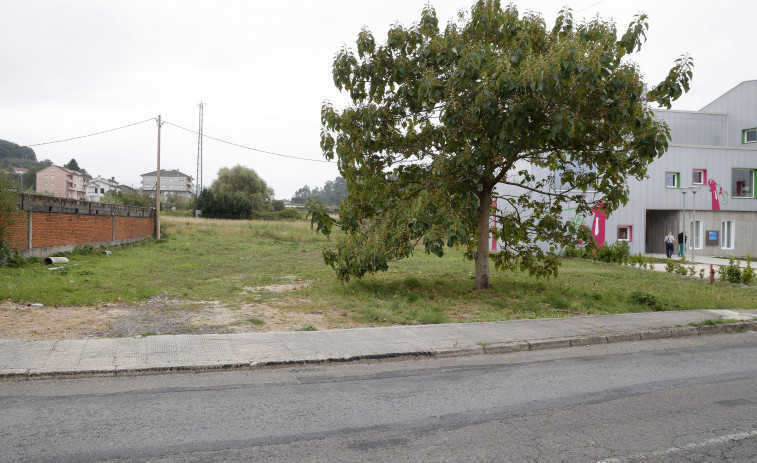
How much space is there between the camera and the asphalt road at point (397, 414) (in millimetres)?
4168

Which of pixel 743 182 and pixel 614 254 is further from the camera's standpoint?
pixel 743 182

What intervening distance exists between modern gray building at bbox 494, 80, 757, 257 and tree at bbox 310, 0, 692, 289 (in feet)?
55.5

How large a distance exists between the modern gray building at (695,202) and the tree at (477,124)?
16916 millimetres

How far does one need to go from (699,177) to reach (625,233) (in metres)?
5.93

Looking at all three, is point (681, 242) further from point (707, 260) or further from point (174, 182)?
point (174, 182)

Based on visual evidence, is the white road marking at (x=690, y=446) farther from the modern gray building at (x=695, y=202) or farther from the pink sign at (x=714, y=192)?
the pink sign at (x=714, y=192)

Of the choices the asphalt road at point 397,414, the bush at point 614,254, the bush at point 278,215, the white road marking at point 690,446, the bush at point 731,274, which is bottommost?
the asphalt road at point 397,414

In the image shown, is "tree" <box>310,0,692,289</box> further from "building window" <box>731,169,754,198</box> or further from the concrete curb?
"building window" <box>731,169,754,198</box>

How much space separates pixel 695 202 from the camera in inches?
1219

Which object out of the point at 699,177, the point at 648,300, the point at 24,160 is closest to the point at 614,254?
the point at 699,177

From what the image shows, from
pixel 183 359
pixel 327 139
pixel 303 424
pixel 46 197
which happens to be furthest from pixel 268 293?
pixel 46 197

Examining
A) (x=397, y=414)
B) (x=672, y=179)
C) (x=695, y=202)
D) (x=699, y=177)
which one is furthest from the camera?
(x=699, y=177)

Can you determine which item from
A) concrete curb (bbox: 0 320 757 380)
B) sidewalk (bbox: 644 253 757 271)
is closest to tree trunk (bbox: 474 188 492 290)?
concrete curb (bbox: 0 320 757 380)

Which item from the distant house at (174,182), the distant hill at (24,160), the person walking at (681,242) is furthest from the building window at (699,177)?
the distant hill at (24,160)
